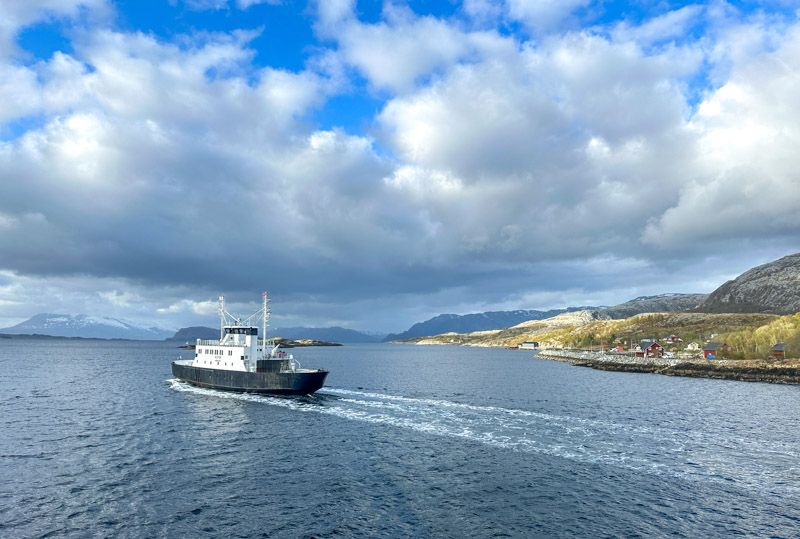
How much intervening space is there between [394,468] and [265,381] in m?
48.2

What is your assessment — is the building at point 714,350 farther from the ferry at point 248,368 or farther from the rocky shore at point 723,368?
the ferry at point 248,368

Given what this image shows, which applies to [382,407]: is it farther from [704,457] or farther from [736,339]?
[736,339]

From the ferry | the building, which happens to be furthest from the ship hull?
the building

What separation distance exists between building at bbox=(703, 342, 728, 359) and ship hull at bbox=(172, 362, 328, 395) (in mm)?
150247

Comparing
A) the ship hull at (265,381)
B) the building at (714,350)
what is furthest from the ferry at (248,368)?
the building at (714,350)

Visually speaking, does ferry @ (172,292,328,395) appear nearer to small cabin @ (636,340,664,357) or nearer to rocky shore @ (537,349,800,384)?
rocky shore @ (537,349,800,384)

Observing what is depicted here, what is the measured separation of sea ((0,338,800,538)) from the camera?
29844 mm

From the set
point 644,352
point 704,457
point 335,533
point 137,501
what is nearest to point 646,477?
point 704,457

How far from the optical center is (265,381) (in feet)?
272

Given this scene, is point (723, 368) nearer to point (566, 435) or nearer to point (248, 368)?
point (566, 435)

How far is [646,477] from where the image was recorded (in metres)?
38.7

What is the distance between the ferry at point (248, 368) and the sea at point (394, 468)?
4385 millimetres

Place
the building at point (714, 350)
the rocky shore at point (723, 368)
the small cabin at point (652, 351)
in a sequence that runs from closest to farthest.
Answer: the rocky shore at point (723, 368) < the building at point (714, 350) < the small cabin at point (652, 351)

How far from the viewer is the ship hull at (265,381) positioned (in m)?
81.0
